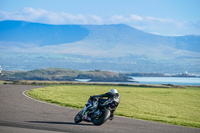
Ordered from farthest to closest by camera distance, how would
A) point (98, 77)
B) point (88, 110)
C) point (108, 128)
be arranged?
point (98, 77) < point (88, 110) < point (108, 128)

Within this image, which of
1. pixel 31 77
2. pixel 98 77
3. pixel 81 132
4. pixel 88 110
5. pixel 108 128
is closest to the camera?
pixel 81 132

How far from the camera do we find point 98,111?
15695 mm

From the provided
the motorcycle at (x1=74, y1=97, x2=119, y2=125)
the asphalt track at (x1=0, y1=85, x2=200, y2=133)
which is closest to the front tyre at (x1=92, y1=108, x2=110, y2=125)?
the motorcycle at (x1=74, y1=97, x2=119, y2=125)

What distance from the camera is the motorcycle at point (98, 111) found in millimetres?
15320

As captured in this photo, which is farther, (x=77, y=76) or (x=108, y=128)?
(x=77, y=76)

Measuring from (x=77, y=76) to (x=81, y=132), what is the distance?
16811cm

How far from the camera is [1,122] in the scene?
15.6m

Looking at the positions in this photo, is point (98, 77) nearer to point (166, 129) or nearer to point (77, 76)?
point (77, 76)

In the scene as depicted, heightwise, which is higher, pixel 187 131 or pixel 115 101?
pixel 115 101

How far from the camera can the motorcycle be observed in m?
15.3

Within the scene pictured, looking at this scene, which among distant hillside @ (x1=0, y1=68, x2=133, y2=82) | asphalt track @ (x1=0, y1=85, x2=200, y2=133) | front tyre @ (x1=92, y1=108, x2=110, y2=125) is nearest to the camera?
asphalt track @ (x1=0, y1=85, x2=200, y2=133)

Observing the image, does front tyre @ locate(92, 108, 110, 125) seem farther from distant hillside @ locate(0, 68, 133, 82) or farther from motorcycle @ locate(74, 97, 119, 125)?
distant hillside @ locate(0, 68, 133, 82)

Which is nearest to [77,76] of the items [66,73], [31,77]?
[66,73]

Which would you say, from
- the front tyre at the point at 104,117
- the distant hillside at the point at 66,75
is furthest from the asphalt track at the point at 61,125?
the distant hillside at the point at 66,75
